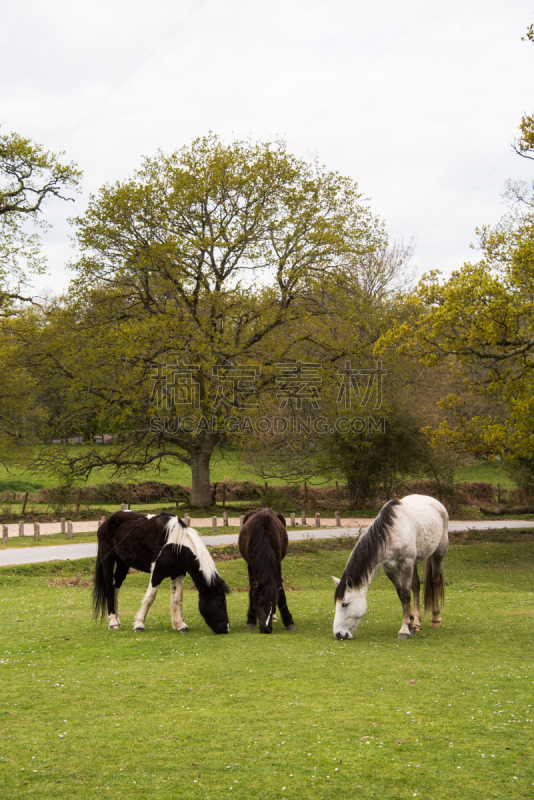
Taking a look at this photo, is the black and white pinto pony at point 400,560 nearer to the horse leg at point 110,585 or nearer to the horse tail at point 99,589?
the horse leg at point 110,585

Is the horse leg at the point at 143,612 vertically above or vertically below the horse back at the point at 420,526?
below

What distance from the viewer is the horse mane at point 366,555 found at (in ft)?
29.1

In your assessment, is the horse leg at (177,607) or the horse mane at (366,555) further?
the horse leg at (177,607)

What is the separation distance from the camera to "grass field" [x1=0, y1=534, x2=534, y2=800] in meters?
4.43

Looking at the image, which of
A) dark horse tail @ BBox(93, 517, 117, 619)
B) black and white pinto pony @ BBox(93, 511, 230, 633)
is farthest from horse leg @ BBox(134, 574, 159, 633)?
dark horse tail @ BBox(93, 517, 117, 619)

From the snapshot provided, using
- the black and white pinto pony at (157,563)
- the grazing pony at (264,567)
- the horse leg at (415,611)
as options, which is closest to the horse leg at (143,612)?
the black and white pinto pony at (157,563)

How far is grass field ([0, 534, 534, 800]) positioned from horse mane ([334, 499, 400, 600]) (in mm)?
809

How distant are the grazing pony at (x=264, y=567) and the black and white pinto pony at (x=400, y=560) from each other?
3.32ft

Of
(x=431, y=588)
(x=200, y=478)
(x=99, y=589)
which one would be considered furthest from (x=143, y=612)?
(x=200, y=478)

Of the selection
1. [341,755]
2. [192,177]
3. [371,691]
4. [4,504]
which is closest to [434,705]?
[371,691]

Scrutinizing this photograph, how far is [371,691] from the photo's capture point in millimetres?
6352

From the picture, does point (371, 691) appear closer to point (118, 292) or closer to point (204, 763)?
point (204, 763)

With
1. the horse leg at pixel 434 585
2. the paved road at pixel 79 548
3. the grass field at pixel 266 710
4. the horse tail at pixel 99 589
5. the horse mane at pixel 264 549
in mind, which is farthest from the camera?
the paved road at pixel 79 548

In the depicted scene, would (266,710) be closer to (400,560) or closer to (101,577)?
(400,560)
